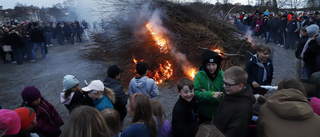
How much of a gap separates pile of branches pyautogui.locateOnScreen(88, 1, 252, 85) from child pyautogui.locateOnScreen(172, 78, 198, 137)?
4058mm

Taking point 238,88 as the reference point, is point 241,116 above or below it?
below

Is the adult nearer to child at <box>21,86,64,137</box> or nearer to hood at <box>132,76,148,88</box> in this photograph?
child at <box>21,86,64,137</box>

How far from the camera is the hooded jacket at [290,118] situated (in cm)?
182

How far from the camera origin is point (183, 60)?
6.89 m

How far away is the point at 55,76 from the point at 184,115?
7.79 metres

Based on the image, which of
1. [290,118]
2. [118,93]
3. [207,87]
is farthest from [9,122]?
[290,118]

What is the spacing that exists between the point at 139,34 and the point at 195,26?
7.13ft

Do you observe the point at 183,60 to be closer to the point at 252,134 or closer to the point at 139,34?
the point at 139,34

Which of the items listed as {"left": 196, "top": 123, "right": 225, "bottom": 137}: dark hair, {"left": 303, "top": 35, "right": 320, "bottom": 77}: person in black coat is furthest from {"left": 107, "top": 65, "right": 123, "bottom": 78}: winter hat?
{"left": 303, "top": 35, "right": 320, "bottom": 77}: person in black coat

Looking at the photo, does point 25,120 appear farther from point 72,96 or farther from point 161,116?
point 161,116

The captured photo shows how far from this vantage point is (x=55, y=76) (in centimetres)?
856

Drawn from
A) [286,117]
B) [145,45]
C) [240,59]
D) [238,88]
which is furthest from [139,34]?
[286,117]

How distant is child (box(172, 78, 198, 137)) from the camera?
8.31 ft

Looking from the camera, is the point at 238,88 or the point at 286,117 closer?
the point at 286,117
